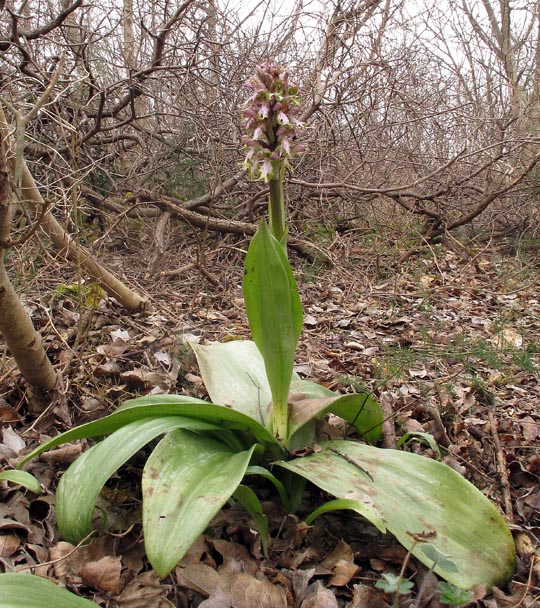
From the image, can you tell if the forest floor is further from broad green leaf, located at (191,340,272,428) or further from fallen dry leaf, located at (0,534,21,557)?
broad green leaf, located at (191,340,272,428)

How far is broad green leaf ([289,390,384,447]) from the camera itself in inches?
69.5

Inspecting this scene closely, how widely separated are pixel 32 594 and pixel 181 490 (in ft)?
1.40

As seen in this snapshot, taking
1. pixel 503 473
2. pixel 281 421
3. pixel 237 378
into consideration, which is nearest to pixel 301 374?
pixel 237 378

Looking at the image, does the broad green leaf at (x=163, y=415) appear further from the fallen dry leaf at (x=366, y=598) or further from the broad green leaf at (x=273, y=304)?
the fallen dry leaf at (x=366, y=598)

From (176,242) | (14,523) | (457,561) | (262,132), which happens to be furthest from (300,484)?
(176,242)

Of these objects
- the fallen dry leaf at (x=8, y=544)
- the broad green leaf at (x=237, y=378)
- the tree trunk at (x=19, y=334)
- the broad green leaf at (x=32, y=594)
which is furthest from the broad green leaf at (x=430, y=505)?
the tree trunk at (x=19, y=334)

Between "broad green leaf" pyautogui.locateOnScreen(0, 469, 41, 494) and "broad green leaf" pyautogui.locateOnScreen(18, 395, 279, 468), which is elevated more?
"broad green leaf" pyautogui.locateOnScreen(18, 395, 279, 468)

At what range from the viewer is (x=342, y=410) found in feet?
6.32

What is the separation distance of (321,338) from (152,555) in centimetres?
228

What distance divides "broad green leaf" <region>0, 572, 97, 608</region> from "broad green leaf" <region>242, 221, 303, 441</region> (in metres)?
0.87

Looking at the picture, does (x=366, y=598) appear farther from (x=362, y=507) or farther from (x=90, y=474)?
(x=90, y=474)

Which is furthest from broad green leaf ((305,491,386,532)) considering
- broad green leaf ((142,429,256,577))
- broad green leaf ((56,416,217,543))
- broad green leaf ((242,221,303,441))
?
broad green leaf ((56,416,217,543))

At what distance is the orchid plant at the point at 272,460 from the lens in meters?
1.39

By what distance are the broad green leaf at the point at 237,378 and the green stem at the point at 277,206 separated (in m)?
0.60
